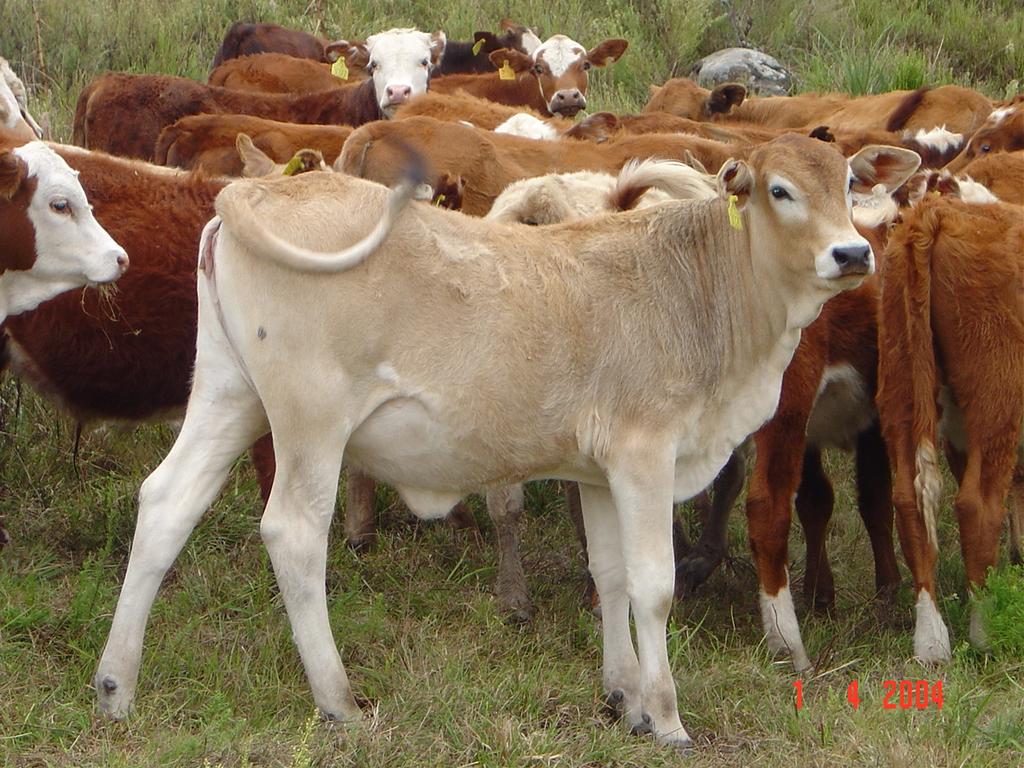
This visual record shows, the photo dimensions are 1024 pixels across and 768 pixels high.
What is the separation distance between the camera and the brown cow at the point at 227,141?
9125 mm

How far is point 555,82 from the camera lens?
14570mm

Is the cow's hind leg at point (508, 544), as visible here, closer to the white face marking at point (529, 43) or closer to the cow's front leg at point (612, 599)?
the cow's front leg at point (612, 599)

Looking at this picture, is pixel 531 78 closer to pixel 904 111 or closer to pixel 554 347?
pixel 904 111

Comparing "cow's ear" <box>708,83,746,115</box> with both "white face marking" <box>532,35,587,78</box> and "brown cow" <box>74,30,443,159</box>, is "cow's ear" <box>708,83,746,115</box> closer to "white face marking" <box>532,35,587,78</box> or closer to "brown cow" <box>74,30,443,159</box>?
"white face marking" <box>532,35,587,78</box>

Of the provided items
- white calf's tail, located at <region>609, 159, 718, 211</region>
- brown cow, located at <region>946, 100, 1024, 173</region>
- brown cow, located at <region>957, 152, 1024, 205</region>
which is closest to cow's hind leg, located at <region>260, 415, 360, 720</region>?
white calf's tail, located at <region>609, 159, 718, 211</region>

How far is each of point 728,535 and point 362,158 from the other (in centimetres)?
267

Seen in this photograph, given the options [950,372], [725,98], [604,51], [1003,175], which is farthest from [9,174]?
[604,51]

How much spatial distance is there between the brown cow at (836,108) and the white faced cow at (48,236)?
762 centimetres

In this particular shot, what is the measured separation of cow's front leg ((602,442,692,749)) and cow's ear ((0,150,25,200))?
8.13 feet

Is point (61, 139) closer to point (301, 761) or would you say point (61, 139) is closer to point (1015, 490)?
point (1015, 490)

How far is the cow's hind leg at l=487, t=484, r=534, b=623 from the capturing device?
644cm

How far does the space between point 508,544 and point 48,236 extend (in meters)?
2.26

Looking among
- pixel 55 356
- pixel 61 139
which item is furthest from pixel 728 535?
pixel 61 139

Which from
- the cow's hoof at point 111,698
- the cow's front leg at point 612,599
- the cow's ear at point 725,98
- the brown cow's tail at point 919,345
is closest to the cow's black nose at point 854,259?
the cow's front leg at point 612,599
